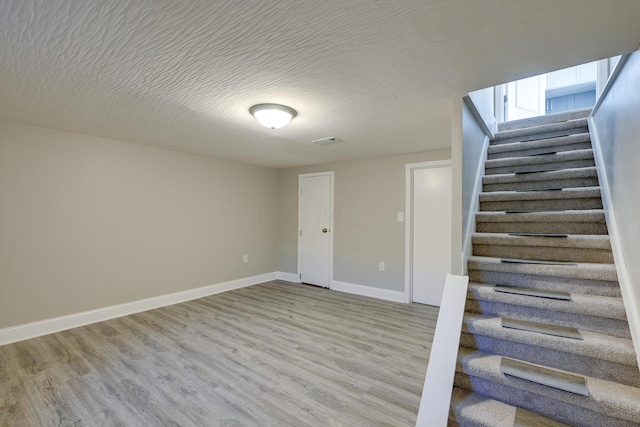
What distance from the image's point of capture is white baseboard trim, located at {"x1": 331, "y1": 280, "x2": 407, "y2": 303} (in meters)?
4.11

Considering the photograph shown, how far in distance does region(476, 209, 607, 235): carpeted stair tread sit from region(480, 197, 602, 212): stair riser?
106mm

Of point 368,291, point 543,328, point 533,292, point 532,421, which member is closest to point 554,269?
point 533,292

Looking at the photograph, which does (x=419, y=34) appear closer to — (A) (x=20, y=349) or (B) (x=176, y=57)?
(B) (x=176, y=57)

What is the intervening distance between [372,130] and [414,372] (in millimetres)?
2258

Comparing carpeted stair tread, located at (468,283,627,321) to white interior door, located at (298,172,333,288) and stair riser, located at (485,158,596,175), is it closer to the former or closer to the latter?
stair riser, located at (485,158,596,175)

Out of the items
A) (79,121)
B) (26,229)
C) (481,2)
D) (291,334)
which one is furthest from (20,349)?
(481,2)

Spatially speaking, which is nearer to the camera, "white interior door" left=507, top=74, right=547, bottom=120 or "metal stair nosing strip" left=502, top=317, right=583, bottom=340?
"metal stair nosing strip" left=502, top=317, right=583, bottom=340

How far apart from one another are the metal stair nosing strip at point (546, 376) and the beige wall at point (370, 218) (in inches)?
93.1

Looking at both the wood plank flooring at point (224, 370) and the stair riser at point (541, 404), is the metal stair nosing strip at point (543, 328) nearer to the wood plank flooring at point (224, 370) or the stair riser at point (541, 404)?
the stair riser at point (541, 404)

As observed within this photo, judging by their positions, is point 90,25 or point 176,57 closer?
point 90,25

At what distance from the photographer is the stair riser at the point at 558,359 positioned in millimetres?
1522

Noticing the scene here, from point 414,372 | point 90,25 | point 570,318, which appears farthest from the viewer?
point 414,372

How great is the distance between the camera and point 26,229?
2.86 meters

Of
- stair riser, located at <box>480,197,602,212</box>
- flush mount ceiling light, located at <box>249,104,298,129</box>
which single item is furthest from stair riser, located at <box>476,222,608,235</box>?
flush mount ceiling light, located at <box>249,104,298,129</box>
